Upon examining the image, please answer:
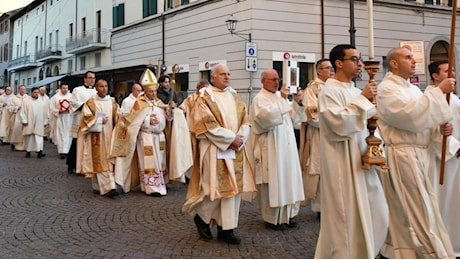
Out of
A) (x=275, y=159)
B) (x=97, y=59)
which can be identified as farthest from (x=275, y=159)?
(x=97, y=59)

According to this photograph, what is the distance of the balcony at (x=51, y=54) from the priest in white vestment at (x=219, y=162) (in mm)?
35269

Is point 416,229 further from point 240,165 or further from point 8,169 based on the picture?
point 8,169

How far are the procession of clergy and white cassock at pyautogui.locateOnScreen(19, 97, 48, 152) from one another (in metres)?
6.15

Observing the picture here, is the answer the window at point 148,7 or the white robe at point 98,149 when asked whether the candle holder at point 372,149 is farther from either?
the window at point 148,7

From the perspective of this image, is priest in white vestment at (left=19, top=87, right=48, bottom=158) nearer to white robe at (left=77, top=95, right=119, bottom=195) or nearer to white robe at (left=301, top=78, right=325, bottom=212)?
white robe at (left=77, top=95, right=119, bottom=195)

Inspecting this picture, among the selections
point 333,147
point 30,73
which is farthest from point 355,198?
point 30,73

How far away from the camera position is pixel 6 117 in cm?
1741

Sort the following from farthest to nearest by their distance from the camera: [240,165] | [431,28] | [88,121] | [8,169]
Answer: [431,28]
[8,169]
[88,121]
[240,165]

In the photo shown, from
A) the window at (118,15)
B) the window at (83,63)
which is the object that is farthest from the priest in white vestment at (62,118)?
the window at (83,63)

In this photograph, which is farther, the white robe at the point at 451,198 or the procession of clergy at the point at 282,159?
the white robe at the point at 451,198

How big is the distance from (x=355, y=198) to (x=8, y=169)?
9.81 m

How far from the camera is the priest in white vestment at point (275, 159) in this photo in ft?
18.1

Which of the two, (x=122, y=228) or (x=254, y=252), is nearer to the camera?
(x=254, y=252)

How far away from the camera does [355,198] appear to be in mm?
3588
